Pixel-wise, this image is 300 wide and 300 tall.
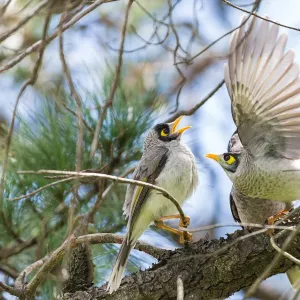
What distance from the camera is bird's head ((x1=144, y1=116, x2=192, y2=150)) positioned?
10.5ft

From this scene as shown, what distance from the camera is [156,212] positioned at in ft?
9.53

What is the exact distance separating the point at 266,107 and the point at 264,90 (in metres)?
0.07

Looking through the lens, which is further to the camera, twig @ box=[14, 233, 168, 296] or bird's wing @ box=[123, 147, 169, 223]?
bird's wing @ box=[123, 147, 169, 223]

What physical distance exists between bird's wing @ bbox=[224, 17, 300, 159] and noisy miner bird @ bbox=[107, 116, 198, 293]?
0.29 meters

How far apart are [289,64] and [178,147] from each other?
61cm

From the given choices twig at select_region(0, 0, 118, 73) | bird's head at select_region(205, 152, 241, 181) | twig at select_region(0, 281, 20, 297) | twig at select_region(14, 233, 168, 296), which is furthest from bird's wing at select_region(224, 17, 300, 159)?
twig at select_region(0, 281, 20, 297)

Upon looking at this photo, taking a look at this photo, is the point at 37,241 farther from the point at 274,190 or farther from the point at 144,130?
the point at 274,190

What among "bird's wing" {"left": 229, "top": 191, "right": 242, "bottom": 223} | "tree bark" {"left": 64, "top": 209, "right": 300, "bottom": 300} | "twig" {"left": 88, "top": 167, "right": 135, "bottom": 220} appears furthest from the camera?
"bird's wing" {"left": 229, "top": 191, "right": 242, "bottom": 223}

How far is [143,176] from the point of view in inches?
115

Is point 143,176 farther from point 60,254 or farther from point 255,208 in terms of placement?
point 255,208

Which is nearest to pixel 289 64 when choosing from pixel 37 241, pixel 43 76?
pixel 37 241

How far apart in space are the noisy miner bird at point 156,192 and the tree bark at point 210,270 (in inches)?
6.5

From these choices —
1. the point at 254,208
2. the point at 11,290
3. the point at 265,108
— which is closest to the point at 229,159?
the point at 254,208

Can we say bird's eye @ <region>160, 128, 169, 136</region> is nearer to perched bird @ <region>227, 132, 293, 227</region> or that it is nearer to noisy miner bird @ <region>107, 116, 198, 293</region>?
noisy miner bird @ <region>107, 116, 198, 293</region>
